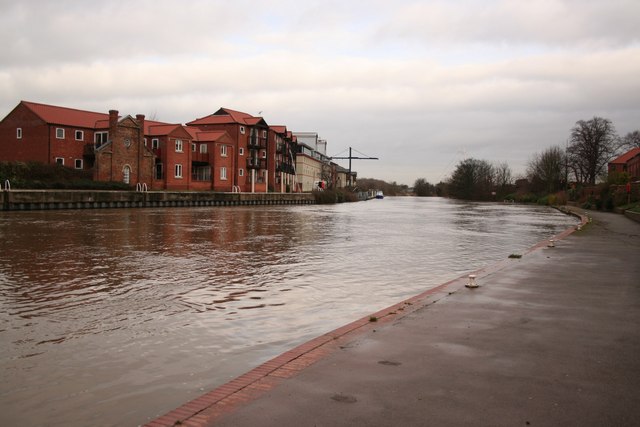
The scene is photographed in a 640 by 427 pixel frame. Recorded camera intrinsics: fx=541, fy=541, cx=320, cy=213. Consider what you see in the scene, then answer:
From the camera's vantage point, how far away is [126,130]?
5641cm

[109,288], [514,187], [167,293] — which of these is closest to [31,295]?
[109,288]

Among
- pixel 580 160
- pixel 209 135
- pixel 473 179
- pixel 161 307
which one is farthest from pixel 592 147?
pixel 161 307

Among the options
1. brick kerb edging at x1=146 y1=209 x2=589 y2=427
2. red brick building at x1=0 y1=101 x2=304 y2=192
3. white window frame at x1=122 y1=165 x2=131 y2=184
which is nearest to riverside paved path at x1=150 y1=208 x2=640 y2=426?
brick kerb edging at x1=146 y1=209 x2=589 y2=427

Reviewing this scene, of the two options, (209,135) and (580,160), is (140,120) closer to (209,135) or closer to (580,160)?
(209,135)

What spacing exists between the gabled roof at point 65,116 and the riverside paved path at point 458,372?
5568 cm


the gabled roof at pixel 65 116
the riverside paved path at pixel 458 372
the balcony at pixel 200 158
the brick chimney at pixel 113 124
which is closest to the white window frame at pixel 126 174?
the brick chimney at pixel 113 124

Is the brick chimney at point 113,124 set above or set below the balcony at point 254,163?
above

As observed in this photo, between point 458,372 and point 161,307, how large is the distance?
5.95 metres

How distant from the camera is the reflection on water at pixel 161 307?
562 centimetres

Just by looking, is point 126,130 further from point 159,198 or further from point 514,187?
point 514,187

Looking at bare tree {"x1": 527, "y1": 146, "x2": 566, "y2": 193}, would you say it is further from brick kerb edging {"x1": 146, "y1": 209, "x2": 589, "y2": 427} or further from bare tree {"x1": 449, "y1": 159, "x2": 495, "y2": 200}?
brick kerb edging {"x1": 146, "y1": 209, "x2": 589, "y2": 427}

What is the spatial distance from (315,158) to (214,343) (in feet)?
342

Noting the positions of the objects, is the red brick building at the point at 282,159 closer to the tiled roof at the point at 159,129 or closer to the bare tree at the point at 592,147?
the tiled roof at the point at 159,129

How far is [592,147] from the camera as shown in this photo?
3428 inches
